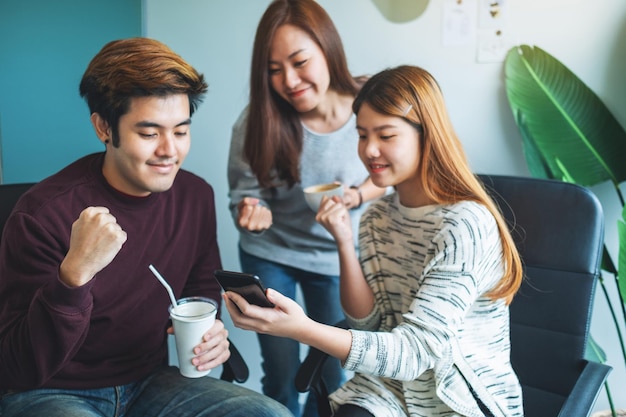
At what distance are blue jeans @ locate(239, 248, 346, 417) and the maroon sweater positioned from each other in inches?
9.7

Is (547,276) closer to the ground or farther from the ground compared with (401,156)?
closer to the ground

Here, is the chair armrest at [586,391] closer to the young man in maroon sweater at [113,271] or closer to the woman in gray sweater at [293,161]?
the young man in maroon sweater at [113,271]

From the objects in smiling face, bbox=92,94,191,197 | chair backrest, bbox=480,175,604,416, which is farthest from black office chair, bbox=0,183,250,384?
chair backrest, bbox=480,175,604,416

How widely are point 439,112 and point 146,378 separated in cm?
96

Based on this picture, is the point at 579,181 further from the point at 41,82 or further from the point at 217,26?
the point at 41,82

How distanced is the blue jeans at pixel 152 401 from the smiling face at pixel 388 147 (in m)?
0.59

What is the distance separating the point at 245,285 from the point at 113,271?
45 centimetres

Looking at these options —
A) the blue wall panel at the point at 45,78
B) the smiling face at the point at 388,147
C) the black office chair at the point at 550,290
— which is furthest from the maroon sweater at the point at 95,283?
the blue wall panel at the point at 45,78

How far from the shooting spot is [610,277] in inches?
77.5

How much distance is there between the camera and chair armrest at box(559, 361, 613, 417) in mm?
1225

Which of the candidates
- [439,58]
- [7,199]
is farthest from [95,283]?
[439,58]

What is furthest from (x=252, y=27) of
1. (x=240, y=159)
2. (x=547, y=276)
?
(x=547, y=276)

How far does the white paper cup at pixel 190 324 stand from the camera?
124cm

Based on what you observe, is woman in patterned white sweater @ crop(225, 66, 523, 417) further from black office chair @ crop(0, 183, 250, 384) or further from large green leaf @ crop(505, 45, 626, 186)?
large green leaf @ crop(505, 45, 626, 186)
